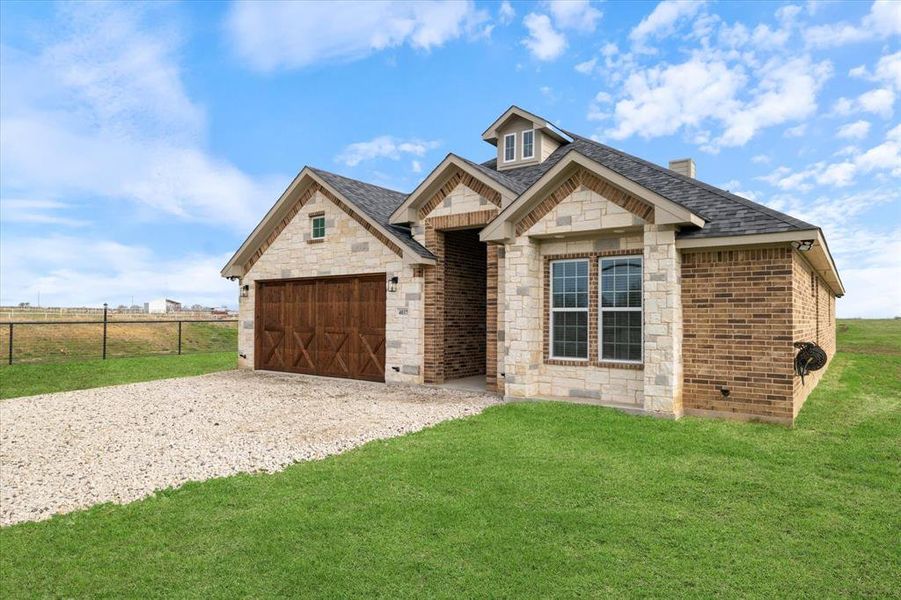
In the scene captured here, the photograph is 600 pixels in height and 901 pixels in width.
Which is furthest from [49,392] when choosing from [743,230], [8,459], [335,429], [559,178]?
[743,230]

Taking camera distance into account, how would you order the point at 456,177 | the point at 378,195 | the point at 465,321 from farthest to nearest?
the point at 378,195
the point at 465,321
the point at 456,177

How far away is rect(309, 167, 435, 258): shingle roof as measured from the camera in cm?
1343

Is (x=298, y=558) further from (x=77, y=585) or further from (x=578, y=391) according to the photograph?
(x=578, y=391)

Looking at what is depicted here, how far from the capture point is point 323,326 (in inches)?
603

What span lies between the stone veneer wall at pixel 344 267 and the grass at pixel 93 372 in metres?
2.62

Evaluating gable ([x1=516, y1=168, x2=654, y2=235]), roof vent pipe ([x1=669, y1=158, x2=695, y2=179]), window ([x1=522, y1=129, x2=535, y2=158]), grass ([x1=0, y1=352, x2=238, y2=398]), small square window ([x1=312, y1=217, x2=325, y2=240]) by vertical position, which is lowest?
grass ([x1=0, y1=352, x2=238, y2=398])

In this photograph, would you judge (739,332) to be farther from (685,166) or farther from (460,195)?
(685,166)

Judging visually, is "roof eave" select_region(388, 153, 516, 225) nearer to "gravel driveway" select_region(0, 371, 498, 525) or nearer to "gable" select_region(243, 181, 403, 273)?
"gable" select_region(243, 181, 403, 273)

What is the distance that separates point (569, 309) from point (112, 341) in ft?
90.2

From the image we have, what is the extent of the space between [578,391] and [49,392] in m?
13.2

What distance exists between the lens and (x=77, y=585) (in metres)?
4.24

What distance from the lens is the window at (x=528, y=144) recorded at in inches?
601

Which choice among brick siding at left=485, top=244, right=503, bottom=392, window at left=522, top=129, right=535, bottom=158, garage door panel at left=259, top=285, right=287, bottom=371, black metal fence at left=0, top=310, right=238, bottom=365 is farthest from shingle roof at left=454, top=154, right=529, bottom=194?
black metal fence at left=0, top=310, right=238, bottom=365

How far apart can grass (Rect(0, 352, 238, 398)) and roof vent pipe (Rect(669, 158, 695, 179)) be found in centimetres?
1595
